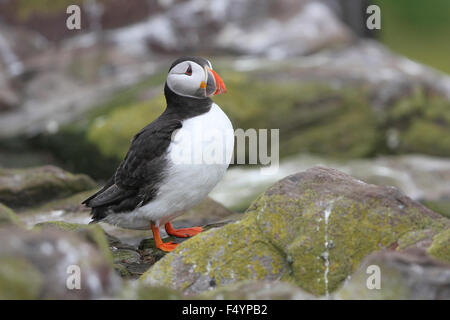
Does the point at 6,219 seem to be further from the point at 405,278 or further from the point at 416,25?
the point at 416,25

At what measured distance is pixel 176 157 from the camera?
4.94m

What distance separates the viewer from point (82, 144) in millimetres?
10727

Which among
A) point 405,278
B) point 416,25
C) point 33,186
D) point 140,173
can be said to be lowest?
point 33,186

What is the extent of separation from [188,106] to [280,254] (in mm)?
1474

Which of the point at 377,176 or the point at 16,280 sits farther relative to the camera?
the point at 377,176

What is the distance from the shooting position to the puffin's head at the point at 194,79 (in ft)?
16.5

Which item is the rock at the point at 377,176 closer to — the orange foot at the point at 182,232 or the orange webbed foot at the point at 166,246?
the orange foot at the point at 182,232

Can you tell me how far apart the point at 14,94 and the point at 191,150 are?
847 cm

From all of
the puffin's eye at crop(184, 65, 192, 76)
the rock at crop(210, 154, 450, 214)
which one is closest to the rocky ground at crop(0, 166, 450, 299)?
the puffin's eye at crop(184, 65, 192, 76)

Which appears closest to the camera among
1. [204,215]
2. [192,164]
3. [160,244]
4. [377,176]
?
[192,164]

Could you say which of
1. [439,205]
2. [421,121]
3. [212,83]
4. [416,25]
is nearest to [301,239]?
[212,83]

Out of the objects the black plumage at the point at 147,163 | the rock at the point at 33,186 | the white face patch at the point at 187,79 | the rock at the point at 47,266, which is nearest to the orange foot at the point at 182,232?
the black plumage at the point at 147,163

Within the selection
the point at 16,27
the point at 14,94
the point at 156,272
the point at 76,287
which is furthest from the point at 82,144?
the point at 76,287

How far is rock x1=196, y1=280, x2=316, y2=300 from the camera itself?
12.4ft
